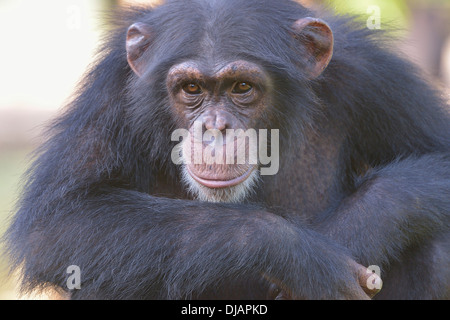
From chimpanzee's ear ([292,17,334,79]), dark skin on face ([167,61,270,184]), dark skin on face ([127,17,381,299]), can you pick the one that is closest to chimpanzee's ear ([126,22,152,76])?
dark skin on face ([127,17,381,299])

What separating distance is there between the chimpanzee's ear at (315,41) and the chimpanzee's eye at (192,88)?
803 millimetres

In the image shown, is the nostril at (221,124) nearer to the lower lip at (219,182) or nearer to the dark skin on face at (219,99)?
the dark skin on face at (219,99)

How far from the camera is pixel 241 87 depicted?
14.0 feet

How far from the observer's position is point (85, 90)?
15.5 ft

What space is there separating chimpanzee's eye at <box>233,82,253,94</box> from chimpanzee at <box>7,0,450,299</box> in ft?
0.03

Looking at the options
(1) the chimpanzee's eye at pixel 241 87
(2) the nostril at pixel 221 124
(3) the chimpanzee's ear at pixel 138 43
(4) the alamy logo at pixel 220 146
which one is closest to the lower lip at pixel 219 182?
(4) the alamy logo at pixel 220 146

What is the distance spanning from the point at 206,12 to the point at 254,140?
95 centimetres

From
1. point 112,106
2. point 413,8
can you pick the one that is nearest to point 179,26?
point 112,106

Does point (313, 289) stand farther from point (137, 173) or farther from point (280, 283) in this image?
point (137, 173)

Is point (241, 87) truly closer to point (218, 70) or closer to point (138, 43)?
point (218, 70)

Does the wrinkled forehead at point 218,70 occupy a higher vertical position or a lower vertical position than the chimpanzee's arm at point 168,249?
higher

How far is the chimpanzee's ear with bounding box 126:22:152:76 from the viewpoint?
4.44m

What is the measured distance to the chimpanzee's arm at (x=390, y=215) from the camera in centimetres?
412
